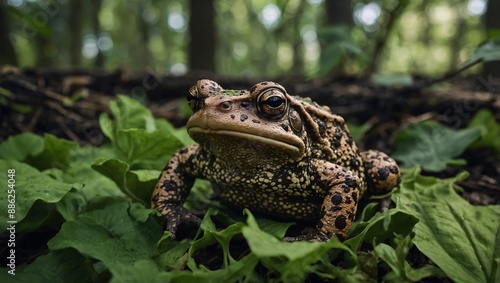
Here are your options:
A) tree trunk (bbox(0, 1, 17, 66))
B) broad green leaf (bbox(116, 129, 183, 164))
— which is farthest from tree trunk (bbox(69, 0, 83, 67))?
broad green leaf (bbox(116, 129, 183, 164))

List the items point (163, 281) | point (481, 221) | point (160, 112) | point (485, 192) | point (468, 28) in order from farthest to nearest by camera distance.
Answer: point (468, 28)
point (160, 112)
point (485, 192)
point (481, 221)
point (163, 281)

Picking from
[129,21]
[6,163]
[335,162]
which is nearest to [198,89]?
[335,162]

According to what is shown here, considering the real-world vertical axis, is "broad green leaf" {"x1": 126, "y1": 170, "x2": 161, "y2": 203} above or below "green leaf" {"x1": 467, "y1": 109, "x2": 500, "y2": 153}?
below

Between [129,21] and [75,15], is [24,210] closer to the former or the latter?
[75,15]

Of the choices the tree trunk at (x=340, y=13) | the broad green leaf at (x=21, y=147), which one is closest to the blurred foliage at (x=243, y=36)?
the tree trunk at (x=340, y=13)

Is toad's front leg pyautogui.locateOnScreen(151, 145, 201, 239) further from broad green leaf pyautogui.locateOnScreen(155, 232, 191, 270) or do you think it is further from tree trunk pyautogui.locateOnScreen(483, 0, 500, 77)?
tree trunk pyautogui.locateOnScreen(483, 0, 500, 77)

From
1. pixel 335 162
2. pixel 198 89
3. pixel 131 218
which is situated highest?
pixel 198 89

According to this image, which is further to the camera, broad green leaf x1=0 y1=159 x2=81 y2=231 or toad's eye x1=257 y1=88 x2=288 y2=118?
toad's eye x1=257 y1=88 x2=288 y2=118

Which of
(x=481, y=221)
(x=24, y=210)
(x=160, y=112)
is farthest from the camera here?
(x=160, y=112)
